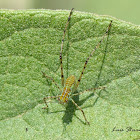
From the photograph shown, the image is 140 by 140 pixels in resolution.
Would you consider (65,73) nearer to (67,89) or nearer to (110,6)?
(67,89)

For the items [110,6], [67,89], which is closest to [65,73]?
[67,89]

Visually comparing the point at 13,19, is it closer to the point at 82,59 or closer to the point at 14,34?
the point at 14,34

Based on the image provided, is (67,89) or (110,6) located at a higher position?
(110,6)

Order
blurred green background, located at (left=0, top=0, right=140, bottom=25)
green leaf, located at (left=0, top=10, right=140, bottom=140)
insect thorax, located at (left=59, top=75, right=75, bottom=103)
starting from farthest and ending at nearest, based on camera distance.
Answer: blurred green background, located at (left=0, top=0, right=140, bottom=25), insect thorax, located at (left=59, top=75, right=75, bottom=103), green leaf, located at (left=0, top=10, right=140, bottom=140)

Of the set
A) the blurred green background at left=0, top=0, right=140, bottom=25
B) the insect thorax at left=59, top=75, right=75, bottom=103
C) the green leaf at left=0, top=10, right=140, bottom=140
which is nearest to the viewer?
the green leaf at left=0, top=10, right=140, bottom=140

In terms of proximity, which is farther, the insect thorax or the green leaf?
Result: the insect thorax

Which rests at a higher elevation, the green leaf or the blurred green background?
the blurred green background

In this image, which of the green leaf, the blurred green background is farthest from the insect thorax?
the blurred green background

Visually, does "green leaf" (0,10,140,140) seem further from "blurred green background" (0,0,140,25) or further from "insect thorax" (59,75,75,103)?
"blurred green background" (0,0,140,25)

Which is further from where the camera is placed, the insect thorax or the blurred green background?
the blurred green background
